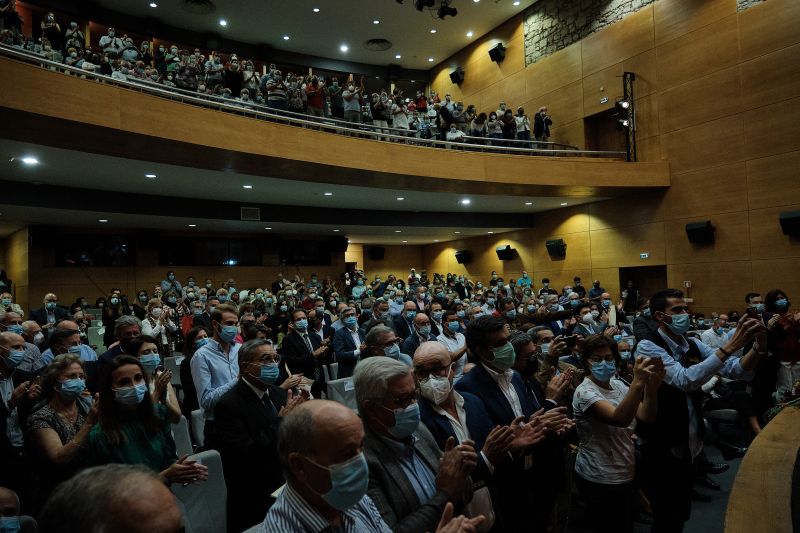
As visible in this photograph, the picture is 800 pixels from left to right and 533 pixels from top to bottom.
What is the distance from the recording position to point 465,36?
1805 centimetres

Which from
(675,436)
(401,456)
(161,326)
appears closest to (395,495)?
(401,456)

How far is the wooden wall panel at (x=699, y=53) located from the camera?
11.4 metres

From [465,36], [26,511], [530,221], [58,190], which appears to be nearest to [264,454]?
[26,511]

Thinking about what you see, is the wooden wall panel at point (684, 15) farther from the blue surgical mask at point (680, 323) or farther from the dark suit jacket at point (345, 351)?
the blue surgical mask at point (680, 323)

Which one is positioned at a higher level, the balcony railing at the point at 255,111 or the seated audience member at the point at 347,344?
the balcony railing at the point at 255,111

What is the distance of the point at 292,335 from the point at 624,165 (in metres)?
10.5

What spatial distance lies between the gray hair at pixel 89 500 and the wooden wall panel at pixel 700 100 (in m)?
13.9

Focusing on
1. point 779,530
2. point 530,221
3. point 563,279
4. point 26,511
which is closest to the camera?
point 779,530

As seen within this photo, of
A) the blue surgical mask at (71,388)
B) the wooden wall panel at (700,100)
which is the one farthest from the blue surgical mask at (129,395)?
the wooden wall panel at (700,100)

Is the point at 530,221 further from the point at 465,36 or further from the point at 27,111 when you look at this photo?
the point at 27,111

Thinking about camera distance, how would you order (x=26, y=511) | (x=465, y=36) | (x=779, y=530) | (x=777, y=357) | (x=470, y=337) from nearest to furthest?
1. (x=779, y=530)
2. (x=26, y=511)
3. (x=470, y=337)
4. (x=777, y=357)
5. (x=465, y=36)

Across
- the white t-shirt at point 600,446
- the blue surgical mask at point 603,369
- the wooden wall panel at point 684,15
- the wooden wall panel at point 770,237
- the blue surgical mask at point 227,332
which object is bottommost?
the white t-shirt at point 600,446

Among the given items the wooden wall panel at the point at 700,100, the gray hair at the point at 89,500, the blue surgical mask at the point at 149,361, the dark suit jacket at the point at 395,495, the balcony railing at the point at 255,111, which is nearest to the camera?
the gray hair at the point at 89,500

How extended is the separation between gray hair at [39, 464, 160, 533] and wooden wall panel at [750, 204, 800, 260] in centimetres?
1300
